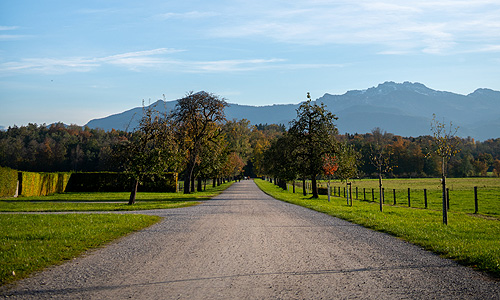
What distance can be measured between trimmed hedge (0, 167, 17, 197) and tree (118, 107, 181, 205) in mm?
14166

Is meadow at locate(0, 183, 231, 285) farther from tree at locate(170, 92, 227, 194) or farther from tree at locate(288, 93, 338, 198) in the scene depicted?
tree at locate(170, 92, 227, 194)

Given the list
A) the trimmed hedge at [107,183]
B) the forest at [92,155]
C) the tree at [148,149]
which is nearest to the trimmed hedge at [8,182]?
the tree at [148,149]

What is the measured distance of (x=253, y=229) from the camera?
1448 centimetres

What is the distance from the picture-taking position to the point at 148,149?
28.7 meters

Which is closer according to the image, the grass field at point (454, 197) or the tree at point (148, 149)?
the tree at point (148, 149)

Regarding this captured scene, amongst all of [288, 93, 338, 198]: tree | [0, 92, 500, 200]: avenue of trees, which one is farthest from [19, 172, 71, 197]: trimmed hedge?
[288, 93, 338, 198]: tree

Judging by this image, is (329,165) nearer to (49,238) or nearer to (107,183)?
(49,238)

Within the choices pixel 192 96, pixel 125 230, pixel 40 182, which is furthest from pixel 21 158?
pixel 125 230

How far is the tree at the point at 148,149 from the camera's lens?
28.0m

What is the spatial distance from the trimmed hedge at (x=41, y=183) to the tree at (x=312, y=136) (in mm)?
25332

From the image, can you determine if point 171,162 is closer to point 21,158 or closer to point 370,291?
point 370,291

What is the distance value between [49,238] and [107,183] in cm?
4302

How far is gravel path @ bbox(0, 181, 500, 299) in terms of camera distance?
6.26 metres

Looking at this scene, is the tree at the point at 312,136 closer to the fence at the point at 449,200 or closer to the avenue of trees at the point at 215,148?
the avenue of trees at the point at 215,148
